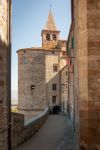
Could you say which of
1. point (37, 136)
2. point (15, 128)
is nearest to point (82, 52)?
point (15, 128)

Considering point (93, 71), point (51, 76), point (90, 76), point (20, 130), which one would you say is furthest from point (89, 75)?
point (51, 76)

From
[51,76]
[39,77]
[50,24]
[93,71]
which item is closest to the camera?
[93,71]

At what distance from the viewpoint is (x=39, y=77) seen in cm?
3716

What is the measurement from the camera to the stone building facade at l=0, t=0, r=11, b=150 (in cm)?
623

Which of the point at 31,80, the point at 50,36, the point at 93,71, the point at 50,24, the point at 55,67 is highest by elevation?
the point at 50,24

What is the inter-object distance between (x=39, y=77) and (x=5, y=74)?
100 feet

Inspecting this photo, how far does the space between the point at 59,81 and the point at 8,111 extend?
30.8m

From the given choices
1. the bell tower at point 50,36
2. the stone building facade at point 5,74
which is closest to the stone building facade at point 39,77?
the bell tower at point 50,36

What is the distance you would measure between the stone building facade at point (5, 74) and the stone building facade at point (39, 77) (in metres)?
29.4

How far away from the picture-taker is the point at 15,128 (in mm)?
10250

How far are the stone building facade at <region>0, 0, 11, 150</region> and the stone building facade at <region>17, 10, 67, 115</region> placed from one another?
96.6 ft

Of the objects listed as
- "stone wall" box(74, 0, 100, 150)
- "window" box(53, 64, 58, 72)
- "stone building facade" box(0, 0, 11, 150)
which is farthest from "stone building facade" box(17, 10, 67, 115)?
"stone wall" box(74, 0, 100, 150)

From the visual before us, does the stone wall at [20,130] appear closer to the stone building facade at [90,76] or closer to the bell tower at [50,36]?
the stone building facade at [90,76]

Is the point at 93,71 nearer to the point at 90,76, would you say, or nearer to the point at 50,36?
the point at 90,76
